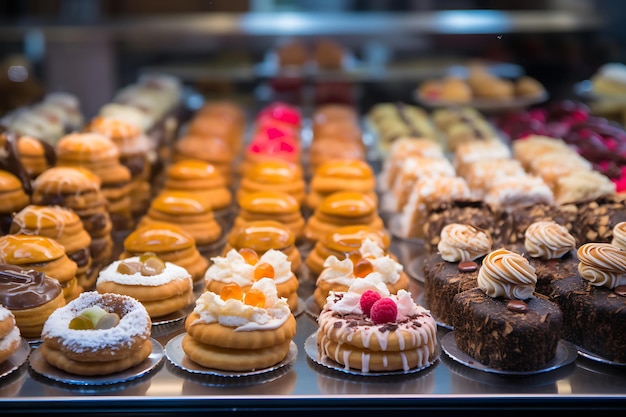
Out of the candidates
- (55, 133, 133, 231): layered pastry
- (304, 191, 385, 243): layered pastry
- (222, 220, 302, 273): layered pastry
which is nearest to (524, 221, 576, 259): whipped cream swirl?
(304, 191, 385, 243): layered pastry

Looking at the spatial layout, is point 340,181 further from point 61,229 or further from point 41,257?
point 41,257

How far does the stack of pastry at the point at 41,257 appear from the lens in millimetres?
3199

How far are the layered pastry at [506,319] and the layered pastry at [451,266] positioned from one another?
13 cm

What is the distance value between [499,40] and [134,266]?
164 inches

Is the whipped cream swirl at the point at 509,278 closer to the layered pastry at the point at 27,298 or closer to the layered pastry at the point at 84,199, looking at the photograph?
the layered pastry at the point at 27,298

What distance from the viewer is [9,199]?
3.67 m

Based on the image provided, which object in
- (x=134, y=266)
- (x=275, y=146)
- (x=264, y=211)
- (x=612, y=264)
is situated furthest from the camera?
(x=275, y=146)

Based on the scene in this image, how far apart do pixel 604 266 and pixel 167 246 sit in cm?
171

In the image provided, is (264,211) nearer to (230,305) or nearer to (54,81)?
(230,305)

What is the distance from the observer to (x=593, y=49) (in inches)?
260

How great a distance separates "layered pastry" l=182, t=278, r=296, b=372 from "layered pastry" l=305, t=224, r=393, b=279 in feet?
2.41

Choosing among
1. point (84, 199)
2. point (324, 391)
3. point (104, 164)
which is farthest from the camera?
point (104, 164)

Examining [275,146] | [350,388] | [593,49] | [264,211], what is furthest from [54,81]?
[350,388]

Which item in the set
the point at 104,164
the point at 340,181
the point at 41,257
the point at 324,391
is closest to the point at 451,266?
the point at 324,391
